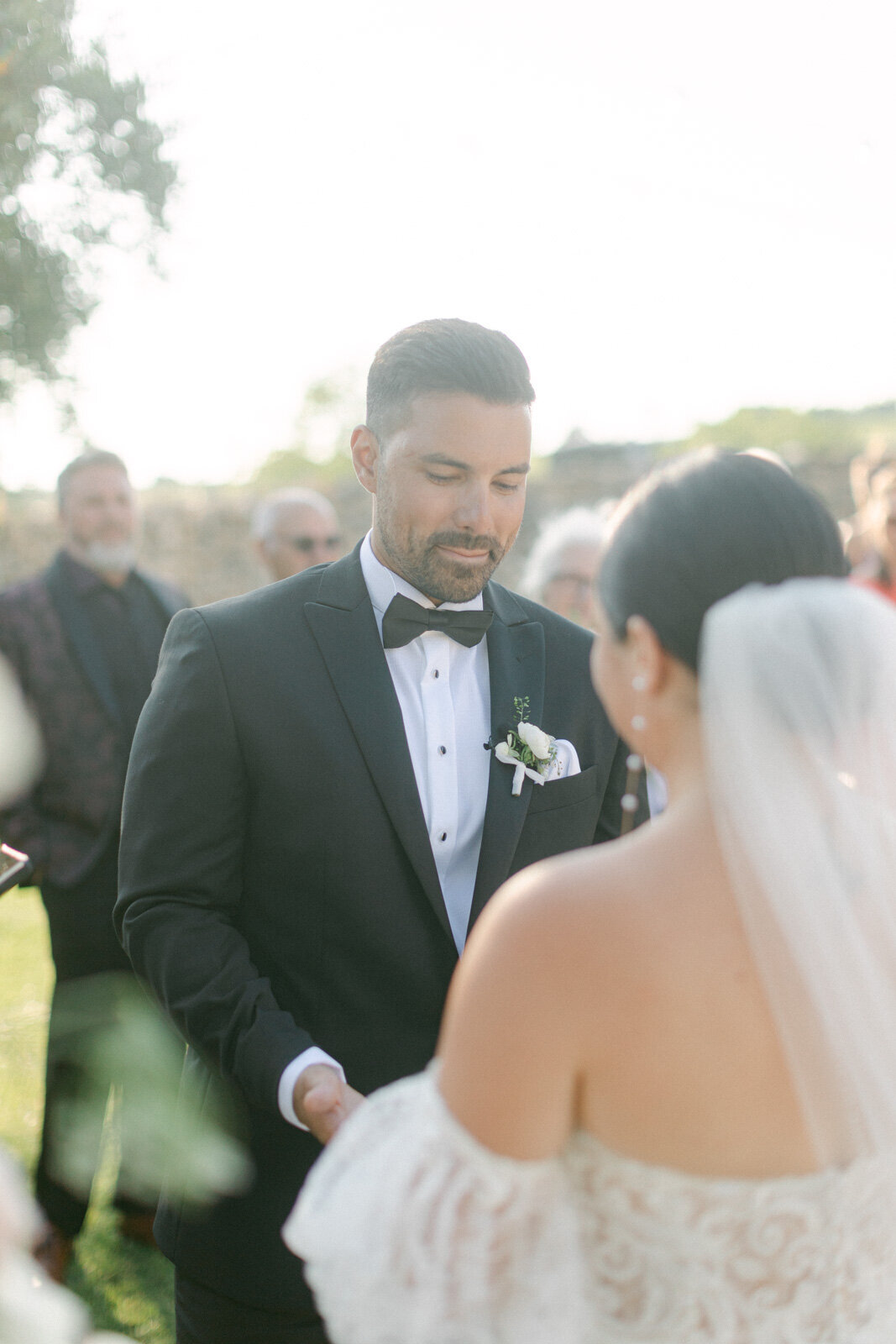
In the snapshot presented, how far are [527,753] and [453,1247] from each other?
3.75ft

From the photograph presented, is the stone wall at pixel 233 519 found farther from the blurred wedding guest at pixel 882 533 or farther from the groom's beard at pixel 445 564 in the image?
the groom's beard at pixel 445 564

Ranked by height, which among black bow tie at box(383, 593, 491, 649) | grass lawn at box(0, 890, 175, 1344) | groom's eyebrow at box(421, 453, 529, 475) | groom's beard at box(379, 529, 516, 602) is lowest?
grass lawn at box(0, 890, 175, 1344)

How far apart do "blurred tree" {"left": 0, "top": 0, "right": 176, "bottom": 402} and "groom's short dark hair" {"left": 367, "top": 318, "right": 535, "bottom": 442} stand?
5024mm

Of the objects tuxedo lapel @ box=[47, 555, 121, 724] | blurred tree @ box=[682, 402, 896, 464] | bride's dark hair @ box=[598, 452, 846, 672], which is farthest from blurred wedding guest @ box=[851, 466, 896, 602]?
blurred tree @ box=[682, 402, 896, 464]

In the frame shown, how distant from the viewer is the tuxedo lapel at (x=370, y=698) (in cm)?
221

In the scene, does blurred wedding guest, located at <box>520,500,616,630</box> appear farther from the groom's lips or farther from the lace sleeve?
the lace sleeve

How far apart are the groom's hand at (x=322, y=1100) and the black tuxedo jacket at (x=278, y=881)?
0.22 m

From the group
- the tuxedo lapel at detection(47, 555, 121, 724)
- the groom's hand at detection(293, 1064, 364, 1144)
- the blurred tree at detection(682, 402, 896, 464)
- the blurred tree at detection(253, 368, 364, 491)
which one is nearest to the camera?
the groom's hand at detection(293, 1064, 364, 1144)

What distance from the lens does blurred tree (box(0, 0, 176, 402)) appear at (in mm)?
6445

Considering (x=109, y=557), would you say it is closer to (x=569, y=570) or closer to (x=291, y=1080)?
(x=569, y=570)

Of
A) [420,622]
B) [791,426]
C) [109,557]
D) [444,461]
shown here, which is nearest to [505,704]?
[420,622]

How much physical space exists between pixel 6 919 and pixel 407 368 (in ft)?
22.3

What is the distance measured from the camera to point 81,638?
173 inches

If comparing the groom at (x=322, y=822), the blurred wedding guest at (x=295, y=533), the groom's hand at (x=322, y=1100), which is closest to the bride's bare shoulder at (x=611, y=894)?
the groom's hand at (x=322, y=1100)
